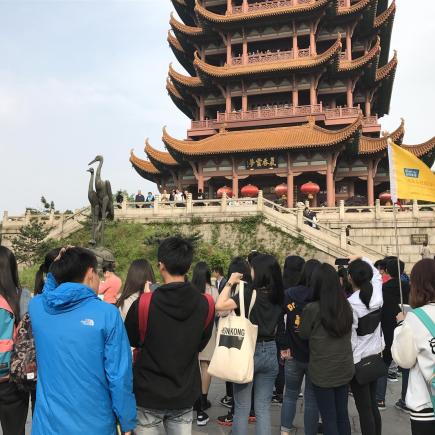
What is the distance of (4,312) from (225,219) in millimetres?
14415

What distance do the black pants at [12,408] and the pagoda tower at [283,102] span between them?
17901 millimetres

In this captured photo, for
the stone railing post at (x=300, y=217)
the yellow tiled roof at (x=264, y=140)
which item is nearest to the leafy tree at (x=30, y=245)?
the yellow tiled roof at (x=264, y=140)

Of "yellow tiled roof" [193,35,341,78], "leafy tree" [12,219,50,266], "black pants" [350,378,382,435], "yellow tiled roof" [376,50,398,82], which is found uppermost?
"yellow tiled roof" [376,50,398,82]

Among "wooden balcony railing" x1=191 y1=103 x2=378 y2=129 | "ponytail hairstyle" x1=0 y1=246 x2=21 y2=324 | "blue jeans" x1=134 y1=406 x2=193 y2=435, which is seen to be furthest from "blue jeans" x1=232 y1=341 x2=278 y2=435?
"wooden balcony railing" x1=191 y1=103 x2=378 y2=129

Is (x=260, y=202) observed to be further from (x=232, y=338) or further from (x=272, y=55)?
(x=232, y=338)

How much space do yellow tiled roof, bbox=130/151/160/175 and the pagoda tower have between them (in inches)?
2.3

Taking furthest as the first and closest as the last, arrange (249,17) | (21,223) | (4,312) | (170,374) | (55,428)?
(249,17) → (21,223) → (4,312) → (170,374) → (55,428)

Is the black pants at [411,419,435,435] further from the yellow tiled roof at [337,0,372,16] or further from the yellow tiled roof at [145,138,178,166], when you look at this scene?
the yellow tiled roof at [337,0,372,16]

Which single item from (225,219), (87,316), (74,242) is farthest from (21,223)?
(87,316)

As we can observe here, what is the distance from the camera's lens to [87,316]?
209cm

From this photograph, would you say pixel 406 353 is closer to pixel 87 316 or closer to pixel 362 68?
pixel 87 316

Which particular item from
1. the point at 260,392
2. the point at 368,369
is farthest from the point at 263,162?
the point at 260,392

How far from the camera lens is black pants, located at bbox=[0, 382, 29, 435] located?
2.64m

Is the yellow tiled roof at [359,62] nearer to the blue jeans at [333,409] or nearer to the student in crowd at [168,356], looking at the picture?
the blue jeans at [333,409]
